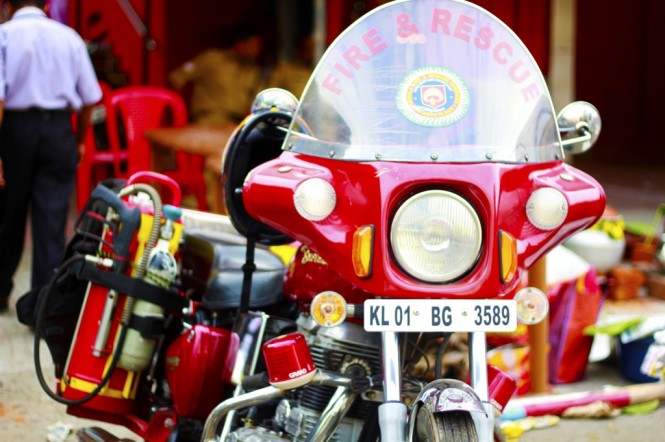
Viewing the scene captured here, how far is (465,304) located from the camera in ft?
9.00

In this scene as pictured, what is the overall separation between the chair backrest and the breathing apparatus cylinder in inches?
179

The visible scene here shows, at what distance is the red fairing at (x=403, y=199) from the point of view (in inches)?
110

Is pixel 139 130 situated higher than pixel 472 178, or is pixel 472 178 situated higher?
pixel 472 178

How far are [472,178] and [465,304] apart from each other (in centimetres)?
32

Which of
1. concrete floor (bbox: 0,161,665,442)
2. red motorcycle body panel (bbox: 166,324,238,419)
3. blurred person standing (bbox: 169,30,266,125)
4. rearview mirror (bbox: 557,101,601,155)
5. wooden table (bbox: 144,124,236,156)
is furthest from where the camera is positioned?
blurred person standing (bbox: 169,30,266,125)

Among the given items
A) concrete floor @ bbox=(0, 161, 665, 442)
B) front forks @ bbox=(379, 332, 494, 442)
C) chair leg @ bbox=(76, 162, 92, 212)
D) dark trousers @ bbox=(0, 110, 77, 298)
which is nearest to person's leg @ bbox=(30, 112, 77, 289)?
dark trousers @ bbox=(0, 110, 77, 298)

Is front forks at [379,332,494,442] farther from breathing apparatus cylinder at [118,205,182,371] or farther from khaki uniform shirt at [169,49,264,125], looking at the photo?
khaki uniform shirt at [169,49,264,125]

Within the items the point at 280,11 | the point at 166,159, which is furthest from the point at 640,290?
the point at 280,11

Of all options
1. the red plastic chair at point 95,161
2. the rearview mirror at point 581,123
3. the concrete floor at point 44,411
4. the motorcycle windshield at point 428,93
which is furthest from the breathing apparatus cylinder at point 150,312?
the red plastic chair at point 95,161

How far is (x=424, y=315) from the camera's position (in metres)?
2.72

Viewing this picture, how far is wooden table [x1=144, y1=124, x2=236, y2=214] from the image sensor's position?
6.64 metres

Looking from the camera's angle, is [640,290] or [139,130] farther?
[139,130]

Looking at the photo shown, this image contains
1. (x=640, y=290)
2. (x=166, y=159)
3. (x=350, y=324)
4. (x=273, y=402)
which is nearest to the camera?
(x=350, y=324)

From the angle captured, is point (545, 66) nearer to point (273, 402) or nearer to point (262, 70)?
point (262, 70)
